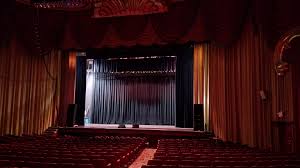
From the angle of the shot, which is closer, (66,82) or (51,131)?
(51,131)

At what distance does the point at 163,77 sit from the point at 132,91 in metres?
1.89

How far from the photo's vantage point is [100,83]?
15.0 m

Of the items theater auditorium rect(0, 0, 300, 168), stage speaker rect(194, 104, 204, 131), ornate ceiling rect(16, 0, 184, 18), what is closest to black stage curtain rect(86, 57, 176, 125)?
theater auditorium rect(0, 0, 300, 168)

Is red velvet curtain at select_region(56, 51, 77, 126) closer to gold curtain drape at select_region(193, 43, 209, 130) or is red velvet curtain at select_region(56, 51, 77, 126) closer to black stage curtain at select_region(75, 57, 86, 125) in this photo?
black stage curtain at select_region(75, 57, 86, 125)

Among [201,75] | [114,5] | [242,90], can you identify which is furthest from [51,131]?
[242,90]

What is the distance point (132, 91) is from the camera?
580 inches

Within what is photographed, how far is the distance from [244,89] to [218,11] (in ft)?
7.09

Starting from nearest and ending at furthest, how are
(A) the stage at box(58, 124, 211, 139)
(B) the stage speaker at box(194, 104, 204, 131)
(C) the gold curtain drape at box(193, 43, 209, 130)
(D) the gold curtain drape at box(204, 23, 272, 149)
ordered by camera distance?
(D) the gold curtain drape at box(204, 23, 272, 149) → (A) the stage at box(58, 124, 211, 139) → (B) the stage speaker at box(194, 104, 204, 131) → (C) the gold curtain drape at box(193, 43, 209, 130)

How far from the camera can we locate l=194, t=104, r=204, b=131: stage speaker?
9438mm

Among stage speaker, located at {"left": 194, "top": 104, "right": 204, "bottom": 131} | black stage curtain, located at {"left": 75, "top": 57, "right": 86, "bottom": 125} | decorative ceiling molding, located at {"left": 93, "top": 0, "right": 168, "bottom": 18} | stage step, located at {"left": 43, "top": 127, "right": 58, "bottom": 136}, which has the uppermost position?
decorative ceiling molding, located at {"left": 93, "top": 0, "right": 168, "bottom": 18}

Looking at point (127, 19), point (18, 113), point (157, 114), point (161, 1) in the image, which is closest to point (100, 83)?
point (157, 114)

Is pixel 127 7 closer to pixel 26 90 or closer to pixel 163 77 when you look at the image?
pixel 26 90

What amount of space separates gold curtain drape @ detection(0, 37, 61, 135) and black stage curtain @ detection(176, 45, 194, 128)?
5053 mm

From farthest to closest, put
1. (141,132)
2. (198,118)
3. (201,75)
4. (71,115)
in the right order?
(71,115) < (201,75) < (141,132) < (198,118)
